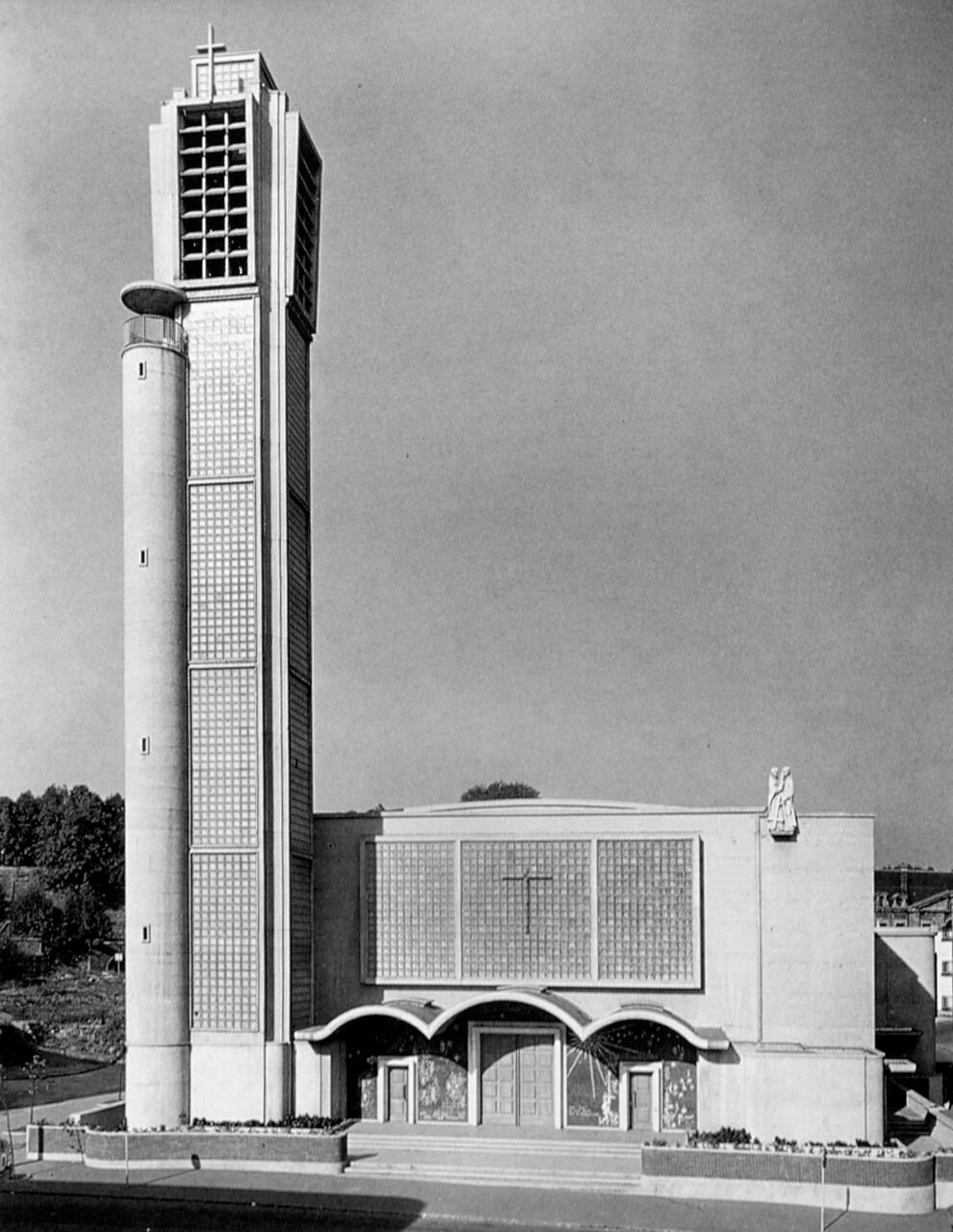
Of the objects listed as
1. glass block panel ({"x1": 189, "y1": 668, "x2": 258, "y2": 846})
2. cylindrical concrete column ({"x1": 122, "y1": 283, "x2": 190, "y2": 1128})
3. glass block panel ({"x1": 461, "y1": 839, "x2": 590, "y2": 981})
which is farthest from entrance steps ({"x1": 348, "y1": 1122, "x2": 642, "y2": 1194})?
glass block panel ({"x1": 189, "y1": 668, "x2": 258, "y2": 846})

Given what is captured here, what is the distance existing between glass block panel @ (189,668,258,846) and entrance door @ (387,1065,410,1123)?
7482 mm

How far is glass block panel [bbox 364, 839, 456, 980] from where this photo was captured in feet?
122

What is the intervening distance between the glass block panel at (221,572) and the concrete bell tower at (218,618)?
5 centimetres

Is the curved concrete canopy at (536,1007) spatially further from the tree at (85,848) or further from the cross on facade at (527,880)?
the tree at (85,848)

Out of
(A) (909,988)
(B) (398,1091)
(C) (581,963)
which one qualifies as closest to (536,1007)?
(C) (581,963)

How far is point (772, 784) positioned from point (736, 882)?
280cm

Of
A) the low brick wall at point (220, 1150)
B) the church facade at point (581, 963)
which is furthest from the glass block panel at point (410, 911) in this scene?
the low brick wall at point (220, 1150)

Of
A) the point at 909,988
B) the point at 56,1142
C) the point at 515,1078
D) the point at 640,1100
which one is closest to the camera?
the point at 56,1142

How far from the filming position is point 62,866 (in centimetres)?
9900

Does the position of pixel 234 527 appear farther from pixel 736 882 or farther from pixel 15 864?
pixel 15 864

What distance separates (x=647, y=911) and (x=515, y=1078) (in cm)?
574

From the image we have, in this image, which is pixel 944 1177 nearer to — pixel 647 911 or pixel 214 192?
pixel 647 911

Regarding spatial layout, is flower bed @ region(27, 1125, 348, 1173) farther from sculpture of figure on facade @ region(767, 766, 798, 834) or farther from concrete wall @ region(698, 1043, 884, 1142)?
sculpture of figure on facade @ region(767, 766, 798, 834)

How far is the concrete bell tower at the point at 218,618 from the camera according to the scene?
35188 millimetres
